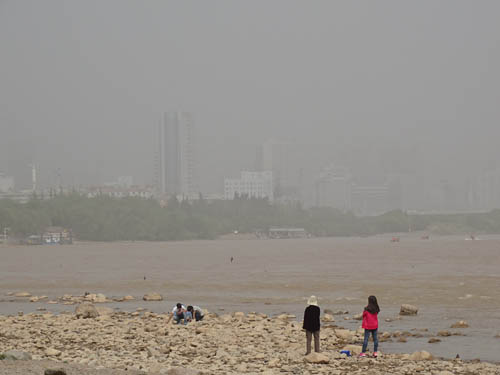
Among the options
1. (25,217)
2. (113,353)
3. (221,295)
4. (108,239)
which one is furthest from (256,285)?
(108,239)

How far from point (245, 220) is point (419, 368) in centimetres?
17469

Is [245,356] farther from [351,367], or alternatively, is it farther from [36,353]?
[36,353]

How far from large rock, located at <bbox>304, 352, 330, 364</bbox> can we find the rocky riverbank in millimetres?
17

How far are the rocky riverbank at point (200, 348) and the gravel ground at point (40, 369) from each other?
0.04 meters

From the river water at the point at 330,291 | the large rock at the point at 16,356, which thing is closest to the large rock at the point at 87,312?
the river water at the point at 330,291

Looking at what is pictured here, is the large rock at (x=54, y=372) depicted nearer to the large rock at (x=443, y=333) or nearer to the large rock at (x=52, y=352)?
the large rock at (x=52, y=352)

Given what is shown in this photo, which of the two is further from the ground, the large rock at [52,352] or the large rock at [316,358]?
the large rock at [52,352]

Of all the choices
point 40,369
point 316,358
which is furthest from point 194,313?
point 40,369

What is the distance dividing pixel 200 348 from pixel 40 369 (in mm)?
4584

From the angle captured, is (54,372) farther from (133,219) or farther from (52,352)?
(133,219)

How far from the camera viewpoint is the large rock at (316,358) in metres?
14.8

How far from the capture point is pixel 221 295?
1373 inches

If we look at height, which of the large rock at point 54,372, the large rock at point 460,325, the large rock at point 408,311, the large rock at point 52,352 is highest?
the large rock at point 54,372

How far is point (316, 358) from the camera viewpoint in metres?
14.8
